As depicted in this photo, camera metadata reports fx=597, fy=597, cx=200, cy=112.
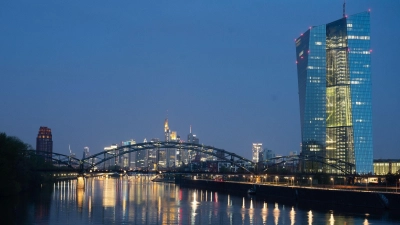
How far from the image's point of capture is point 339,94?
194750 mm

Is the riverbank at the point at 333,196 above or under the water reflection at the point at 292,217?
above

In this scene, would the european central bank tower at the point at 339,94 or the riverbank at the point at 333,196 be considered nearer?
the riverbank at the point at 333,196

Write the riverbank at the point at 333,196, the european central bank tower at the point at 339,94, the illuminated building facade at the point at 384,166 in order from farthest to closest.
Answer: the illuminated building facade at the point at 384,166, the european central bank tower at the point at 339,94, the riverbank at the point at 333,196

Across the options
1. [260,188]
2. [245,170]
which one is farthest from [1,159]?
[245,170]

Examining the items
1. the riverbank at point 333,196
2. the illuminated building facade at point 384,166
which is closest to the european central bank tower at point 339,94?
the illuminated building facade at point 384,166

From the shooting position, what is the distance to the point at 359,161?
186 metres

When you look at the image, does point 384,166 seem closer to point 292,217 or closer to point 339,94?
point 339,94

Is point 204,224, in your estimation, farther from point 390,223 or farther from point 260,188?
point 260,188

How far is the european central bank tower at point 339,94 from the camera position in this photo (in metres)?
186

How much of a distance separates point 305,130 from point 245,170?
4572cm

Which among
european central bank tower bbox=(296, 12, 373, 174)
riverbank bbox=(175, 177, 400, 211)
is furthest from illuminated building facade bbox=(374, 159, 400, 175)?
riverbank bbox=(175, 177, 400, 211)

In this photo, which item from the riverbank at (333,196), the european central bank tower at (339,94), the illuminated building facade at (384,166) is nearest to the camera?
the riverbank at (333,196)

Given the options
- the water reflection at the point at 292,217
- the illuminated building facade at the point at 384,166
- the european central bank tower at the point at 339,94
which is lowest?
the water reflection at the point at 292,217

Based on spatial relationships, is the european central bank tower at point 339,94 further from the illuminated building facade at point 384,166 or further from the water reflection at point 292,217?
the water reflection at point 292,217
